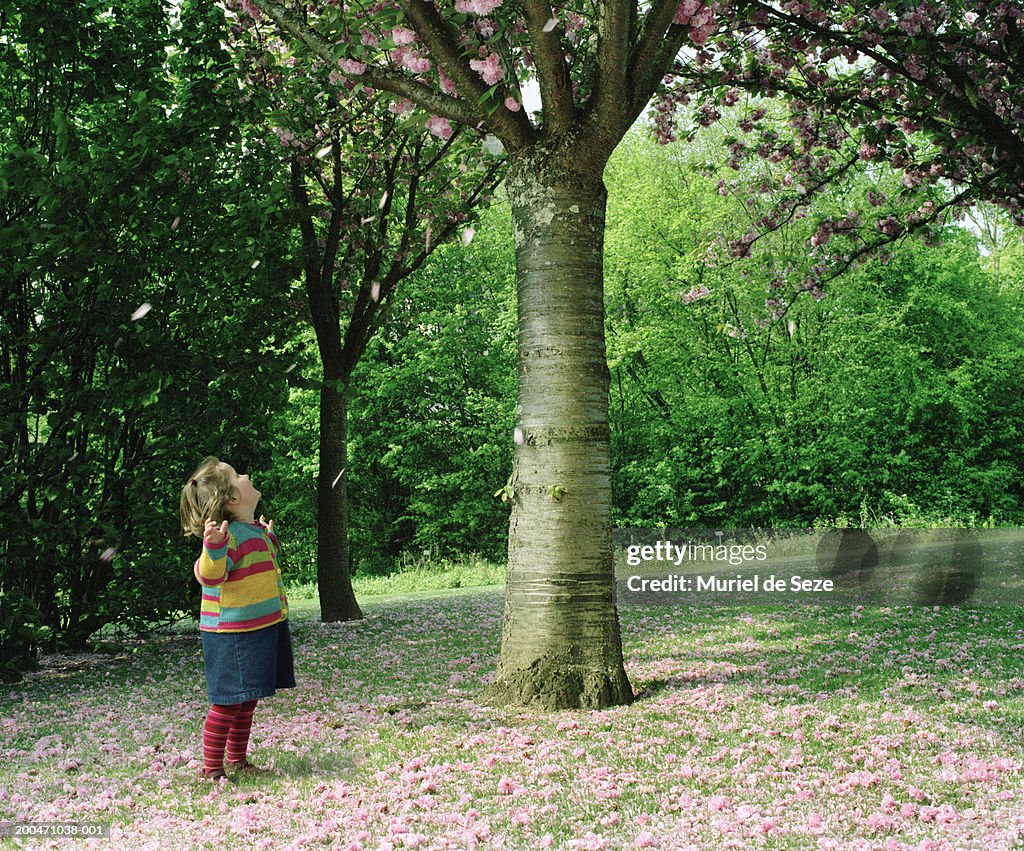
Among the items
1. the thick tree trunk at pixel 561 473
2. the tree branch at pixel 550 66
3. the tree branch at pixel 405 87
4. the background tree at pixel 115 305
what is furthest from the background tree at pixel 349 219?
the thick tree trunk at pixel 561 473

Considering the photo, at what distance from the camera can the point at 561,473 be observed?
20.5 feet

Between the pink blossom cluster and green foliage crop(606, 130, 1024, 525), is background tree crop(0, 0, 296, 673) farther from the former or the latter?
green foliage crop(606, 130, 1024, 525)

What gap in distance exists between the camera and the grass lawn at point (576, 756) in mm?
3801

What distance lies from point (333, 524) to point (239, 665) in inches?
308

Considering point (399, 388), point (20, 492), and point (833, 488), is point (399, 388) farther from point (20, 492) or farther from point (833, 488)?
point (20, 492)

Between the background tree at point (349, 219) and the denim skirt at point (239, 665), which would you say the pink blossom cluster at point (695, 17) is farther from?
the background tree at point (349, 219)

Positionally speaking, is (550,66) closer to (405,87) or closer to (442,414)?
(405,87)

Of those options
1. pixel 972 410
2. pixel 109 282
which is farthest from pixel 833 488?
pixel 109 282

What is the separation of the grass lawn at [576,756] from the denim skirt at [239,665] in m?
0.46

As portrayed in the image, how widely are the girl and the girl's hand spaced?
4cm

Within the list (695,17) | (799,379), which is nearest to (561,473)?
(695,17)

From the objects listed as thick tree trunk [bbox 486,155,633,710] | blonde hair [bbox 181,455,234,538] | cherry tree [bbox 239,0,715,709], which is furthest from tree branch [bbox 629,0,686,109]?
blonde hair [bbox 181,455,234,538]

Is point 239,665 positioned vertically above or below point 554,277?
below

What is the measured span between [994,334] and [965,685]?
23676 millimetres
